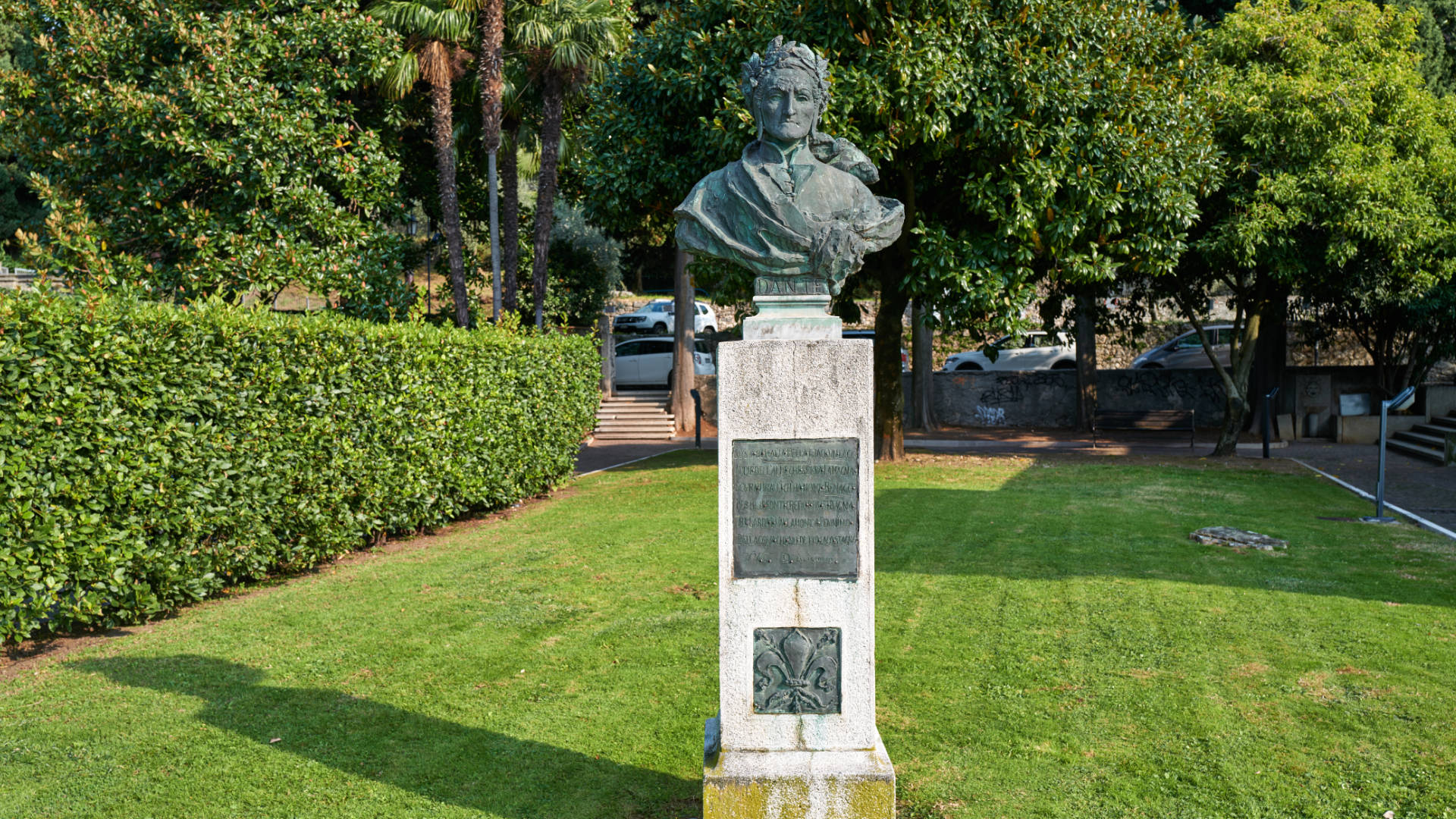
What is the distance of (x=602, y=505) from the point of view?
45.9 ft

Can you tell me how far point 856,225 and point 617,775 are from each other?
2914mm

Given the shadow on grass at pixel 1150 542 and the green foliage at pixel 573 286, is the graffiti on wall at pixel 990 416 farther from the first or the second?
the shadow on grass at pixel 1150 542

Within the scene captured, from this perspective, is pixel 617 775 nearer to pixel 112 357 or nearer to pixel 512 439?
pixel 112 357

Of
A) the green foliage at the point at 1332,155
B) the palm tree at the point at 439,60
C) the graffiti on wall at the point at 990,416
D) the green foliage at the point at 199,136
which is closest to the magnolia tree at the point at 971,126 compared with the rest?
the green foliage at the point at 1332,155

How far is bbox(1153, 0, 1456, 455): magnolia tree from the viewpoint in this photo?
17.3 m

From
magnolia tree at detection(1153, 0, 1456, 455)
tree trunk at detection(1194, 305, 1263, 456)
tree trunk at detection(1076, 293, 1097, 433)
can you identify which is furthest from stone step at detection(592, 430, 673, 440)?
magnolia tree at detection(1153, 0, 1456, 455)

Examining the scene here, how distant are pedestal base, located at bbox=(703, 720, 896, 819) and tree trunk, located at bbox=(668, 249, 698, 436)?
19.4m

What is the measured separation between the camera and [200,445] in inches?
315

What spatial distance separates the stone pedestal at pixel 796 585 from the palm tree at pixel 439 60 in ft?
49.6

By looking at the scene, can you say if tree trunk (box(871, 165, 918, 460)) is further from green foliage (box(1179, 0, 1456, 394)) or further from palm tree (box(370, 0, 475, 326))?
palm tree (box(370, 0, 475, 326))

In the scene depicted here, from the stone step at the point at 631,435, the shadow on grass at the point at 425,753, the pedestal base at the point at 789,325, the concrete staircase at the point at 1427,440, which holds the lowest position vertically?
the shadow on grass at the point at 425,753

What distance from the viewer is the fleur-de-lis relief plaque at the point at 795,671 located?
4.68 meters

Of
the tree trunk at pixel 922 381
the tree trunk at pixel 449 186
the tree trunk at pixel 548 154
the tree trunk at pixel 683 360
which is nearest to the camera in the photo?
the tree trunk at pixel 449 186

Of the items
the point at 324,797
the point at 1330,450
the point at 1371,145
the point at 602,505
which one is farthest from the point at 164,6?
the point at 1330,450
